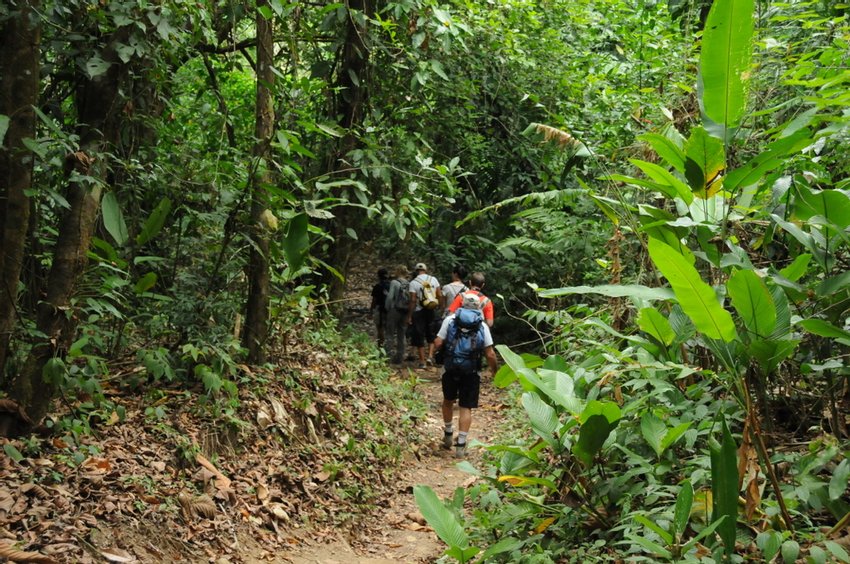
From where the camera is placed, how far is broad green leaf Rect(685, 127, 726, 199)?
12.4 feet

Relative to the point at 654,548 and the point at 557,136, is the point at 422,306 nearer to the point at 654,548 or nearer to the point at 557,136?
the point at 557,136

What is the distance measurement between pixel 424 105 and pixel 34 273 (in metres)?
6.75

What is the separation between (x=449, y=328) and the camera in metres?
8.70

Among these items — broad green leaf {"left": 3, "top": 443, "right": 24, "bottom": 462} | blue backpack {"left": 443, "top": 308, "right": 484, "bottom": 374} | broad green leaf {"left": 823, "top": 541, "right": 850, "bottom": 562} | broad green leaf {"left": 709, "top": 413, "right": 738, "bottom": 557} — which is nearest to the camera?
broad green leaf {"left": 823, "top": 541, "right": 850, "bottom": 562}

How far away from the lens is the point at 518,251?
15.4 meters

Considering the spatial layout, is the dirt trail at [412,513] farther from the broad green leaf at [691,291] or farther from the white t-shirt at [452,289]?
the broad green leaf at [691,291]

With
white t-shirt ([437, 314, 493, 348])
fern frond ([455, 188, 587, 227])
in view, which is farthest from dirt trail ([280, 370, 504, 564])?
fern frond ([455, 188, 587, 227])

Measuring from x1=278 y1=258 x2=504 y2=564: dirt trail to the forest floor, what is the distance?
2cm

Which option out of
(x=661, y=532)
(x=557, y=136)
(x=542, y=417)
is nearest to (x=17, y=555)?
(x=542, y=417)

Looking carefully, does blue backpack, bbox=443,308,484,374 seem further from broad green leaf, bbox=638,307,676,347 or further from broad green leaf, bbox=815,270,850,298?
broad green leaf, bbox=815,270,850,298

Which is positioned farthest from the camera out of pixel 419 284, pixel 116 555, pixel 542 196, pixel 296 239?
pixel 419 284

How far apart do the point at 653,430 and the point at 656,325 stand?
600 millimetres

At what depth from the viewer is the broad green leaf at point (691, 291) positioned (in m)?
3.23

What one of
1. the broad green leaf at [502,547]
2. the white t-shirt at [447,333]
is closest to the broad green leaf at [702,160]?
the broad green leaf at [502,547]
